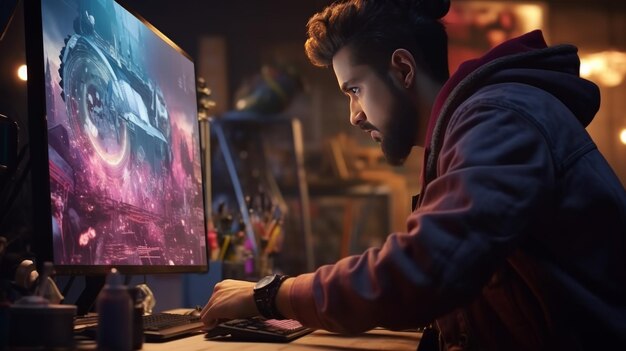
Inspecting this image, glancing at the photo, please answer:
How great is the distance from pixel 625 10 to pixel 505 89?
4.69 metres

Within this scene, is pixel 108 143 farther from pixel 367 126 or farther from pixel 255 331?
pixel 367 126

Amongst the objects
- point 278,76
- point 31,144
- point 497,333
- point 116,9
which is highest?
point 278,76

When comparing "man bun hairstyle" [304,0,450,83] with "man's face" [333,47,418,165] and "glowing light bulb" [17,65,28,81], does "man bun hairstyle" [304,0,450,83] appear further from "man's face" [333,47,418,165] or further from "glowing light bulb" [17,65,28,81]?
"glowing light bulb" [17,65,28,81]

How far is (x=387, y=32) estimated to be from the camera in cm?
146

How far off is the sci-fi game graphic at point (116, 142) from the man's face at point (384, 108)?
1.42ft

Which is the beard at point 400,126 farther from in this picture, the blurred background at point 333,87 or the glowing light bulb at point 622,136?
the glowing light bulb at point 622,136

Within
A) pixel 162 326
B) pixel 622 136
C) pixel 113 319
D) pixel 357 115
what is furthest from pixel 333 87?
pixel 113 319

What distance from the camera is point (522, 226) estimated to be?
91cm

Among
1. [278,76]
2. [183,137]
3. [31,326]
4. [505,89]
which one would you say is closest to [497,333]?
[505,89]

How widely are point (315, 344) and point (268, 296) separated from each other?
132mm

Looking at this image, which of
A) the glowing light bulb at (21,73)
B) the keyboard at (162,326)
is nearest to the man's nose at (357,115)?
the keyboard at (162,326)

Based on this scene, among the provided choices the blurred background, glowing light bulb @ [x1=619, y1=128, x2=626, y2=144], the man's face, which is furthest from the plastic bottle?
glowing light bulb @ [x1=619, y1=128, x2=626, y2=144]

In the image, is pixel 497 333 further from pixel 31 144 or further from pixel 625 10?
pixel 625 10

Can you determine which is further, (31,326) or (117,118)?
(117,118)
